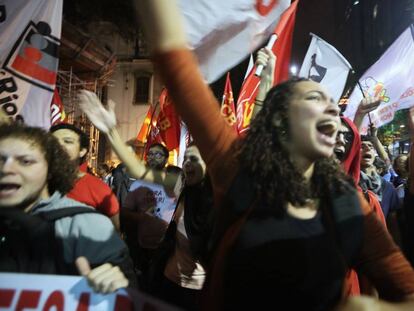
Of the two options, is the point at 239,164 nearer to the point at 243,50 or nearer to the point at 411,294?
the point at 411,294

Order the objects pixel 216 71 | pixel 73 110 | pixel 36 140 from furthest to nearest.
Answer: pixel 73 110
pixel 216 71
pixel 36 140

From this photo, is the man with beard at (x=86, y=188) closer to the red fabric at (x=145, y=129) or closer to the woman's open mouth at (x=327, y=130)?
the woman's open mouth at (x=327, y=130)

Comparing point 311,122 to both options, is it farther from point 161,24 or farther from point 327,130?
point 161,24

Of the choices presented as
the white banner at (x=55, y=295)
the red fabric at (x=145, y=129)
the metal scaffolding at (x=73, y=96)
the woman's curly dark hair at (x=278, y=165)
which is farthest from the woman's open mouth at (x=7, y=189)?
the metal scaffolding at (x=73, y=96)

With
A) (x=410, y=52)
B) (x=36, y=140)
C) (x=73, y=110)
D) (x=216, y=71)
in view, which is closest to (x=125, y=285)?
(x=36, y=140)

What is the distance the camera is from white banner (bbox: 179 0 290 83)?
250 cm

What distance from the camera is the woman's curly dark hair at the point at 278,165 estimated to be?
1.49 m

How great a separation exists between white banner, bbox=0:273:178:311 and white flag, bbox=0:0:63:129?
1.94 metres

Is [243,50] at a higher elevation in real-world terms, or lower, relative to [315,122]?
higher

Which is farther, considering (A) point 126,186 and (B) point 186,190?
(A) point 126,186

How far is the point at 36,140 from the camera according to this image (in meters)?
1.84

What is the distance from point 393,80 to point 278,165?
5123 mm

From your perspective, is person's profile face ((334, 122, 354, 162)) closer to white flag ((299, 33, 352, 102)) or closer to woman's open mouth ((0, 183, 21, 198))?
white flag ((299, 33, 352, 102))

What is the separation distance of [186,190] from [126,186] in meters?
2.83
